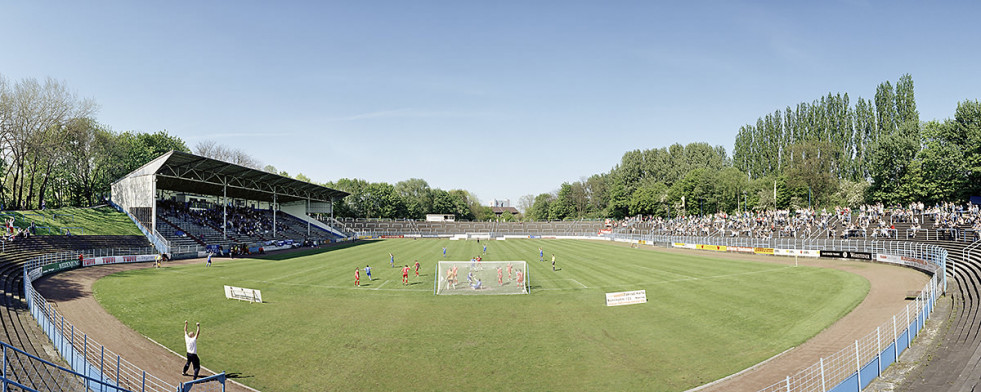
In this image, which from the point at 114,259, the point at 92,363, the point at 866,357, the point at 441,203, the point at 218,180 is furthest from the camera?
the point at 441,203

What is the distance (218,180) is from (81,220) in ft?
53.1

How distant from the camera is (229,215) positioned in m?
70.6

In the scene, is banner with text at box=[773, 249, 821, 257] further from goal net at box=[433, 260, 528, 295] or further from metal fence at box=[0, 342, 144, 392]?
metal fence at box=[0, 342, 144, 392]

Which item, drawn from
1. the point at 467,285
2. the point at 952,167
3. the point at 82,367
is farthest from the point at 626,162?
the point at 82,367

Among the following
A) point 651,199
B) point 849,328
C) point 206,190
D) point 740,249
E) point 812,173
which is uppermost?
point 812,173

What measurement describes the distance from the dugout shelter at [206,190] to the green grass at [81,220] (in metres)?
1.37

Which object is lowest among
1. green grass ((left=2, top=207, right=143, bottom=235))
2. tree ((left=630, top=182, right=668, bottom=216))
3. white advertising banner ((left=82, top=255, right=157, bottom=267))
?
white advertising banner ((left=82, top=255, right=157, bottom=267))

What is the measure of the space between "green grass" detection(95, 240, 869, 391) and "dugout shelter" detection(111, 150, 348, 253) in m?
19.8

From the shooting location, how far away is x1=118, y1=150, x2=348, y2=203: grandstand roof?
49.7m

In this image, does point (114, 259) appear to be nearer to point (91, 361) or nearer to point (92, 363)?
point (91, 361)

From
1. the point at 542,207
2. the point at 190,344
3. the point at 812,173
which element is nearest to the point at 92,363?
the point at 190,344

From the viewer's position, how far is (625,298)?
23.9 metres

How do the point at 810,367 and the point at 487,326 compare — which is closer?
the point at 810,367

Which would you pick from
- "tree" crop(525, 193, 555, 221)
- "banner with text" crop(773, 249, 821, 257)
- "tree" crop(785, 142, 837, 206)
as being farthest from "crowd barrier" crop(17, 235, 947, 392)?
"tree" crop(525, 193, 555, 221)
